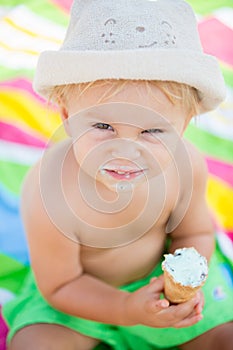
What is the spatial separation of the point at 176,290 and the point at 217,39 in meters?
0.94

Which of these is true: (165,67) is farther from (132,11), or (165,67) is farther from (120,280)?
(120,280)

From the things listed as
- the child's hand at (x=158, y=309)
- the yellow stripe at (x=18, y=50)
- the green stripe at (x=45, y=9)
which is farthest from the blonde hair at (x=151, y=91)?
the green stripe at (x=45, y=9)

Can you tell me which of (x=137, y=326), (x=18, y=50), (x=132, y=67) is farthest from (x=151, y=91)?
(x=18, y=50)

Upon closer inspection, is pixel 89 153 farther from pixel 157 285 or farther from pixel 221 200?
pixel 221 200

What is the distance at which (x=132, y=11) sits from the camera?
71cm

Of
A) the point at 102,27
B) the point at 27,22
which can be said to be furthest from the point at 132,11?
the point at 27,22

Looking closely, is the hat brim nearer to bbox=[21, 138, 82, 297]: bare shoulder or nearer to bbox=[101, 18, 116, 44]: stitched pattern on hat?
bbox=[101, 18, 116, 44]: stitched pattern on hat

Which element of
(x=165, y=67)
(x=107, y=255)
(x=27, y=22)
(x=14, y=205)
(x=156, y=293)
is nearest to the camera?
(x=165, y=67)

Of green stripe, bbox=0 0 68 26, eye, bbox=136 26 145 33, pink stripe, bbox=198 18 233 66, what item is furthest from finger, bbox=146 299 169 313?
green stripe, bbox=0 0 68 26

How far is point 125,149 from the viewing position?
0.73 metres

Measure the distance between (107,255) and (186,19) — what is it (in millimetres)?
366

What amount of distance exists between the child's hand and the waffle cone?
1 cm

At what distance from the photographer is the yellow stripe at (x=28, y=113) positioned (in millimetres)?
1314

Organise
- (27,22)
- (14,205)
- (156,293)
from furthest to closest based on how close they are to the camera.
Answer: (27,22)
(14,205)
(156,293)
